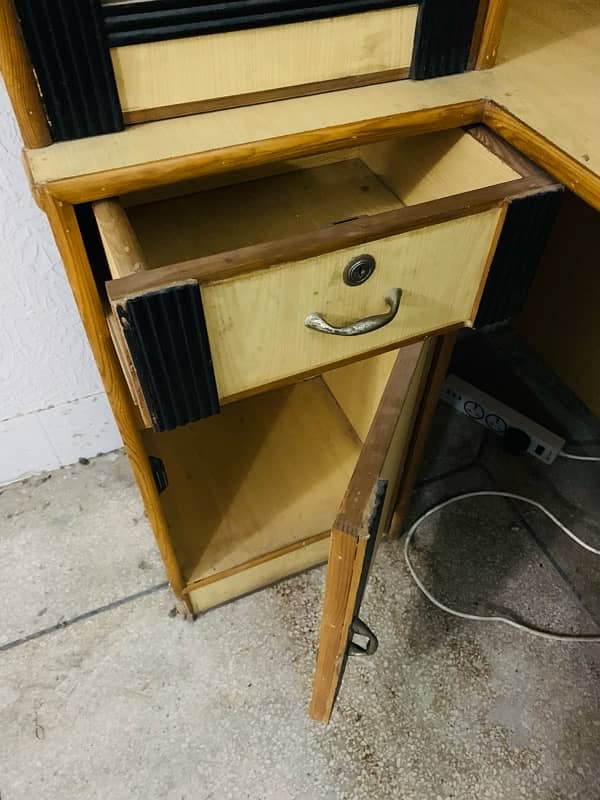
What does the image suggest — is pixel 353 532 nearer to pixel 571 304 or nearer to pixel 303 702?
pixel 303 702

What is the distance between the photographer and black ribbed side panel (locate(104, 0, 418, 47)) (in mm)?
453

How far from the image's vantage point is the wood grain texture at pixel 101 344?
472mm

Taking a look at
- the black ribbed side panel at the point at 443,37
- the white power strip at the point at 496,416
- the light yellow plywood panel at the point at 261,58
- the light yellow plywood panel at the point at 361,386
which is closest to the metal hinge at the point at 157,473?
the light yellow plywood panel at the point at 361,386

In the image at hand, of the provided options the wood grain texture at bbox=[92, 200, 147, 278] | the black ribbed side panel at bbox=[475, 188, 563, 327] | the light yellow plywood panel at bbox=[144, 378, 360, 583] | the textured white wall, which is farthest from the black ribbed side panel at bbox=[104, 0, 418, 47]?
the light yellow plywood panel at bbox=[144, 378, 360, 583]

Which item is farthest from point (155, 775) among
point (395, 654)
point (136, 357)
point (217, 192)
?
point (217, 192)

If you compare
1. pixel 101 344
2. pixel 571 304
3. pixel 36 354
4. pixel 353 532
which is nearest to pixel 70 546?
pixel 36 354

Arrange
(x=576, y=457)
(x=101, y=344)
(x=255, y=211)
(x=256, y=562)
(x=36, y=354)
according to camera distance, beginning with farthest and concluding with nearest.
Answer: (x=576, y=457) < (x=36, y=354) < (x=256, y=562) < (x=255, y=211) < (x=101, y=344)

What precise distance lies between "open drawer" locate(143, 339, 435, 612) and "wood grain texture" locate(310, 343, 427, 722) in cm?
13

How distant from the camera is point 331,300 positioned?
0.51 meters

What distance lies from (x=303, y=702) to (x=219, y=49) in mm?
773

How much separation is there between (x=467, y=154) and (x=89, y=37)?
34 centimetres

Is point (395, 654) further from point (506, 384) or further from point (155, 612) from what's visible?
point (506, 384)

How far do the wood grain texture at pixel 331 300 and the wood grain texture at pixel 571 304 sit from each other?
63cm

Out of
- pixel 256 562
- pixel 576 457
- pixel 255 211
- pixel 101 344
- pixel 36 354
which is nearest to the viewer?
pixel 101 344
